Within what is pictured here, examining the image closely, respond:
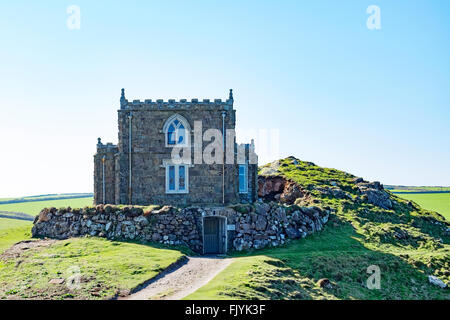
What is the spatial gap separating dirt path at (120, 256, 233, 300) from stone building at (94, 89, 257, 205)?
28.3 feet

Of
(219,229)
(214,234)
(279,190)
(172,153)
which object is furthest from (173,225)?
(279,190)

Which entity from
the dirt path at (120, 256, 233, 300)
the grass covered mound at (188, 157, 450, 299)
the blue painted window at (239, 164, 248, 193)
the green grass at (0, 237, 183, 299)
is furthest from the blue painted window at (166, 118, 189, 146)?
the grass covered mound at (188, 157, 450, 299)

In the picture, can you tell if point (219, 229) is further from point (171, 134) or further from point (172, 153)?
point (171, 134)

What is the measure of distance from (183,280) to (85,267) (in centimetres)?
575

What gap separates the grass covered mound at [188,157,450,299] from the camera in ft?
81.7

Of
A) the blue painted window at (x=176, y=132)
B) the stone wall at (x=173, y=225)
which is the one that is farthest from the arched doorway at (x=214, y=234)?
the blue painted window at (x=176, y=132)

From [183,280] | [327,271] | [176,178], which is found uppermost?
[176,178]

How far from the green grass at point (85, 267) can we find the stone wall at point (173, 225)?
1.40 metres

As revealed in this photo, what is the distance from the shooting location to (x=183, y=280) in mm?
25078

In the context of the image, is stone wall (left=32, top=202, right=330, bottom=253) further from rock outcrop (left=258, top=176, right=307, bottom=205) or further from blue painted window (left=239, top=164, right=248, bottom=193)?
rock outcrop (left=258, top=176, right=307, bottom=205)
